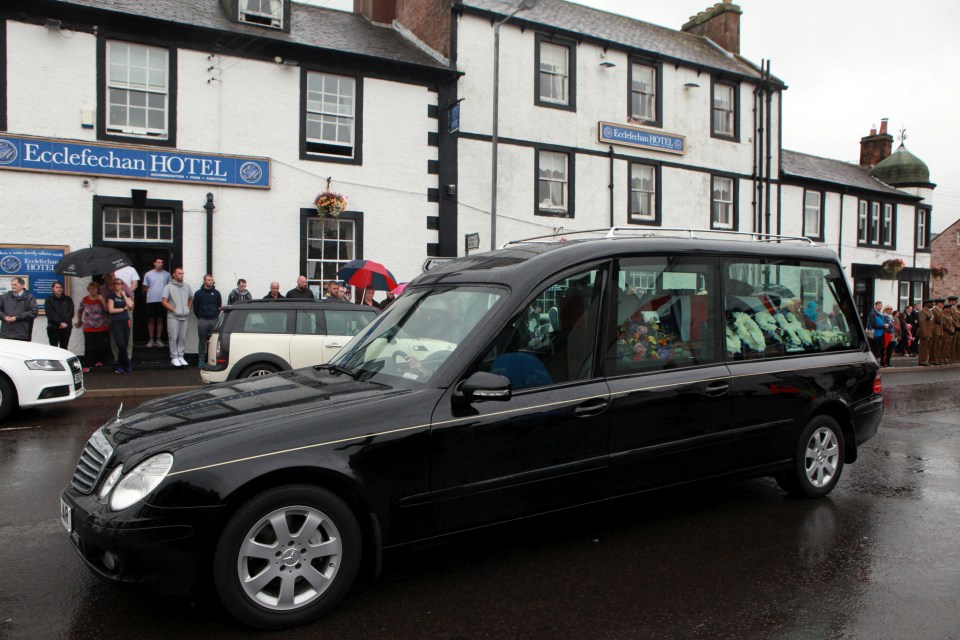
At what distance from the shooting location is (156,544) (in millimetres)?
3242

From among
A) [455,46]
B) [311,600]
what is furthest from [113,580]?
[455,46]

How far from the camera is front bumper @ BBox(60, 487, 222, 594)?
3.24 metres

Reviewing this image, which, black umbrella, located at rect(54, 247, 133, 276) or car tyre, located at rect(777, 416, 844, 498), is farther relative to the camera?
black umbrella, located at rect(54, 247, 133, 276)

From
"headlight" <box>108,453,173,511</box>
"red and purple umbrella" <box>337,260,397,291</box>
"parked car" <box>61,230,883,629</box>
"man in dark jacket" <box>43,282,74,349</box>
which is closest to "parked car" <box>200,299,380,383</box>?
"red and purple umbrella" <box>337,260,397,291</box>

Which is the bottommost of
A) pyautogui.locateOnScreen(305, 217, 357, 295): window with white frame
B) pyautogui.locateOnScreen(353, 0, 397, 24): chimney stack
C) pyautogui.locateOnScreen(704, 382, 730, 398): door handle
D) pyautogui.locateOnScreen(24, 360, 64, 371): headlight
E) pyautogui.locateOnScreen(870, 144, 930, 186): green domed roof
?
pyautogui.locateOnScreen(24, 360, 64, 371): headlight

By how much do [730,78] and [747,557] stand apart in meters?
22.7

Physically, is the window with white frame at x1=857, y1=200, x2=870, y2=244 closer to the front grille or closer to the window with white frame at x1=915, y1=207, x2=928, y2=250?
the window with white frame at x1=915, y1=207, x2=928, y2=250

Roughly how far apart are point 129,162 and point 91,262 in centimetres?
251

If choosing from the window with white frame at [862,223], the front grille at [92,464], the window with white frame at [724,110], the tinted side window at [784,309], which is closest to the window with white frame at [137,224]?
the front grille at [92,464]

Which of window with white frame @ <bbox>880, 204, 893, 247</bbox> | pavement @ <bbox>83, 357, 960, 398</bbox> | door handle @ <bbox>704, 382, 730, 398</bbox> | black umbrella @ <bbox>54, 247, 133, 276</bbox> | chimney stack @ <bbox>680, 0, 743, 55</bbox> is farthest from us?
window with white frame @ <bbox>880, 204, 893, 247</bbox>

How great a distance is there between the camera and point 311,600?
350cm

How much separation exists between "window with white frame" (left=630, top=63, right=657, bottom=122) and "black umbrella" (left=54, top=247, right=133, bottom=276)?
14.8m

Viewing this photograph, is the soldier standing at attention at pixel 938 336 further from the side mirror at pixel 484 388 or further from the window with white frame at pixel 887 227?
the side mirror at pixel 484 388

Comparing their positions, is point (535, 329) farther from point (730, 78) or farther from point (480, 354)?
point (730, 78)
